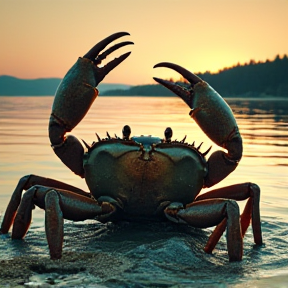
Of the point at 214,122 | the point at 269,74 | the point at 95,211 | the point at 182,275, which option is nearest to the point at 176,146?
the point at 214,122

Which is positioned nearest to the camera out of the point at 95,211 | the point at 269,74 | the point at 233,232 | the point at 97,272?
the point at 97,272

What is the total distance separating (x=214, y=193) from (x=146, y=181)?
0.83 meters

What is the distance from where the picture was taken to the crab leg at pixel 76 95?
734 centimetres

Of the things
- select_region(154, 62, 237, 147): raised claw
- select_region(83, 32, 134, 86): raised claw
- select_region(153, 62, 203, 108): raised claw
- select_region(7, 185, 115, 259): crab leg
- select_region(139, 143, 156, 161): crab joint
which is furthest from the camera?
select_region(83, 32, 134, 86): raised claw

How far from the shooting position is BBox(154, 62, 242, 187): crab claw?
7.28 meters

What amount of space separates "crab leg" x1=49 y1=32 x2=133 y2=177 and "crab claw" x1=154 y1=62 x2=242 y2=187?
0.61m

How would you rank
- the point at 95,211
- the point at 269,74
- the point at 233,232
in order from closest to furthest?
1. the point at 233,232
2. the point at 95,211
3. the point at 269,74

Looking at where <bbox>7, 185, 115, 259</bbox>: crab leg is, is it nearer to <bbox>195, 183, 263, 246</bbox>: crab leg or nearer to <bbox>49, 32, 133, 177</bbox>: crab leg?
<bbox>49, 32, 133, 177</bbox>: crab leg

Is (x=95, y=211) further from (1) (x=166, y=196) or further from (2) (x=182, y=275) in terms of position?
(2) (x=182, y=275)

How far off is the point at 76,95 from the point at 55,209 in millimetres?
1348

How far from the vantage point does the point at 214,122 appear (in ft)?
23.9

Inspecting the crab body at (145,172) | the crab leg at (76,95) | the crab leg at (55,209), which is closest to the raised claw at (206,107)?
the crab body at (145,172)

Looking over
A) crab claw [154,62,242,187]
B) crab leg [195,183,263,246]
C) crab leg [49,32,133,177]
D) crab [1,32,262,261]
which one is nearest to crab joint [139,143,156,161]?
crab [1,32,262,261]

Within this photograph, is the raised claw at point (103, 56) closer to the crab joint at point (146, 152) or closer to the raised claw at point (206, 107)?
the raised claw at point (206, 107)
